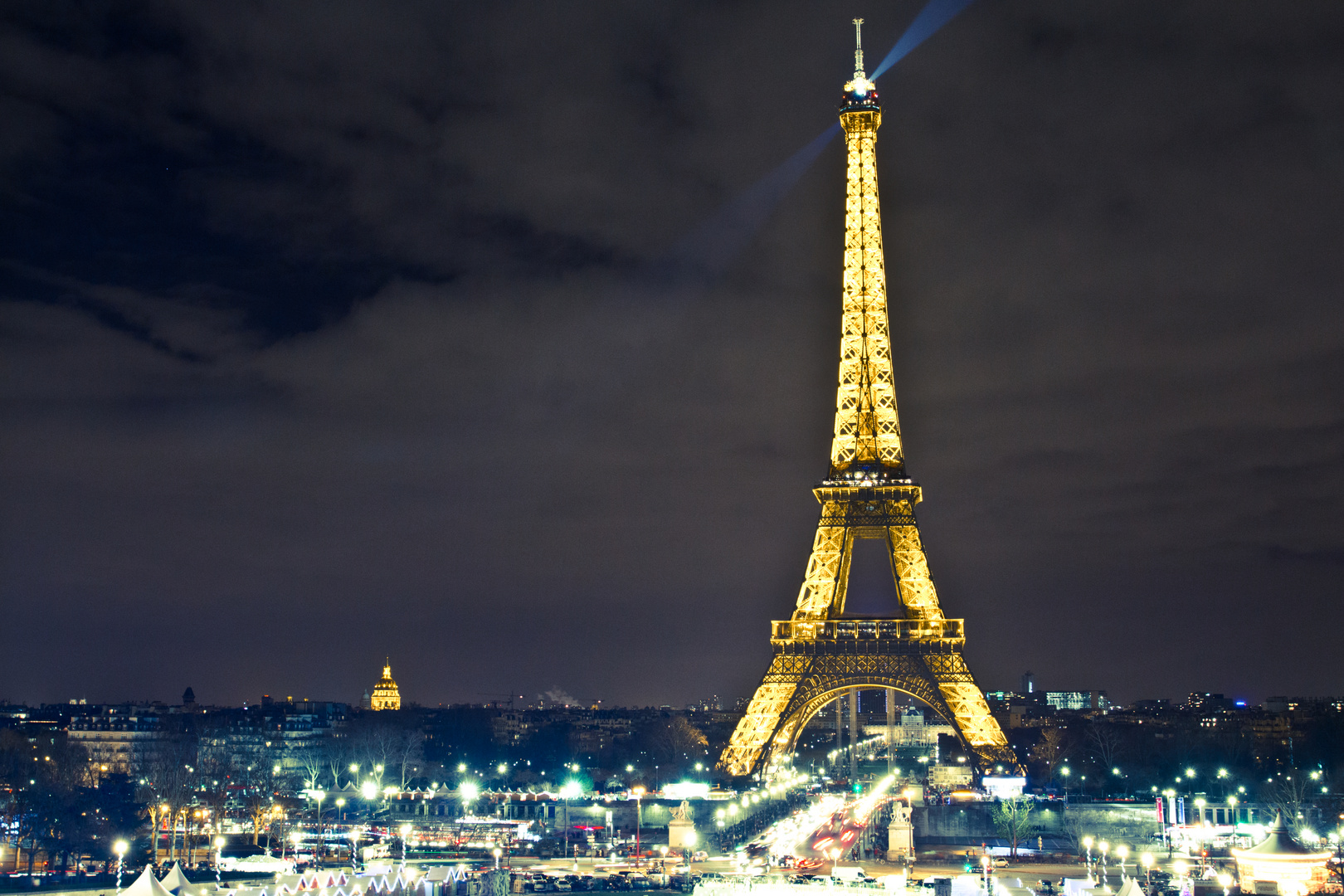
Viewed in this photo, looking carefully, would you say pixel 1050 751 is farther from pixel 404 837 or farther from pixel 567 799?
pixel 404 837

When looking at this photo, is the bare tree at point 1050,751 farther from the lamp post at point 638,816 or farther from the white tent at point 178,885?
the white tent at point 178,885

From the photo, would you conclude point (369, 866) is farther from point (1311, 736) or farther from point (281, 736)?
point (281, 736)

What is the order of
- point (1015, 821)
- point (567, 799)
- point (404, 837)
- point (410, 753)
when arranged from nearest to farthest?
point (404, 837)
point (1015, 821)
point (567, 799)
point (410, 753)

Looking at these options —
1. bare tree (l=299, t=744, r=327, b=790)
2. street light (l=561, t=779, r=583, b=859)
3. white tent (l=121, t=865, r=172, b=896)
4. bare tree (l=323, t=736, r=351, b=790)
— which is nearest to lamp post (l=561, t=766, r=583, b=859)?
street light (l=561, t=779, r=583, b=859)

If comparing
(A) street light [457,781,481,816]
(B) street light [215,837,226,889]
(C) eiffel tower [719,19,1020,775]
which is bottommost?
(B) street light [215,837,226,889]

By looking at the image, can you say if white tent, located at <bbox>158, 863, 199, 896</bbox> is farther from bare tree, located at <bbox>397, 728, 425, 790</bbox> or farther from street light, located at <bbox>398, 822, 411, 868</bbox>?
bare tree, located at <bbox>397, 728, 425, 790</bbox>

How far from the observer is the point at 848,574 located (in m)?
86.1

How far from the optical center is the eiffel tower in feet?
267

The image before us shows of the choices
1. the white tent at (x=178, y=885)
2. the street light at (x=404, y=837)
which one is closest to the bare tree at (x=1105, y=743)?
the street light at (x=404, y=837)

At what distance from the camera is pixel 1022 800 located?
74.3 m

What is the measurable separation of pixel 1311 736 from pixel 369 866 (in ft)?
319

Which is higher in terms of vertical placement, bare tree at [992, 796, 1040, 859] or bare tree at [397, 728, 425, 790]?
bare tree at [397, 728, 425, 790]

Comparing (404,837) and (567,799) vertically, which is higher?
(567,799)

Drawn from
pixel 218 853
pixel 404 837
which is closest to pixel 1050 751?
pixel 404 837
